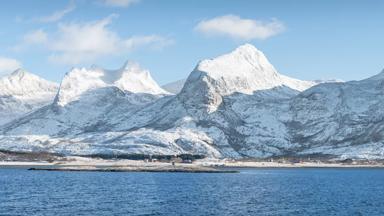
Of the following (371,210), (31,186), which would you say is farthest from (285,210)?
(31,186)

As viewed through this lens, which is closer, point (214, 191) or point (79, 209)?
point (79, 209)

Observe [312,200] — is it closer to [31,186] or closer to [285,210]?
[285,210]

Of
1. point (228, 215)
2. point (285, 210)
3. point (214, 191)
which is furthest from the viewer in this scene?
point (214, 191)

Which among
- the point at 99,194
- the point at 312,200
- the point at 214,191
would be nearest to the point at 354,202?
the point at 312,200

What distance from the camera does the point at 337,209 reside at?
148125mm

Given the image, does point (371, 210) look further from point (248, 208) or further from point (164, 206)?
point (164, 206)

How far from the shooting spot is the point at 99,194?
173625 mm

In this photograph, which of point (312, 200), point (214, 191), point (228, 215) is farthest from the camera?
point (214, 191)

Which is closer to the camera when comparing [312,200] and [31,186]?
[312,200]

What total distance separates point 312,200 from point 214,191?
34.2 metres

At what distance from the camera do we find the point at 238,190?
197 meters

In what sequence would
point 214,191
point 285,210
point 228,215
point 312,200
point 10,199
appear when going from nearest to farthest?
point 228,215
point 285,210
point 10,199
point 312,200
point 214,191

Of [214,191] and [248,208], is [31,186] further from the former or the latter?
[248,208]

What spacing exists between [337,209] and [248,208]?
19.5 metres
